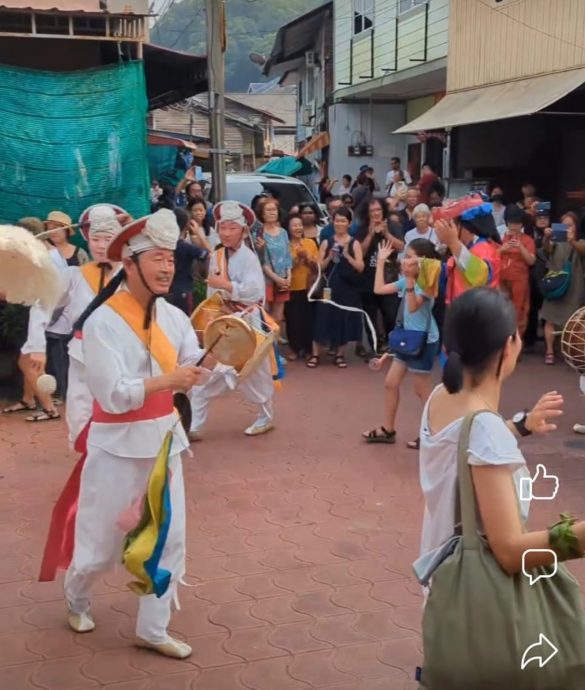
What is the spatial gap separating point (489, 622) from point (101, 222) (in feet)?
10.9

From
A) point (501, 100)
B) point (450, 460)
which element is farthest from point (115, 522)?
point (501, 100)

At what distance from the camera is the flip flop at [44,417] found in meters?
7.20

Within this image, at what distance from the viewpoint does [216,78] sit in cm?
1010

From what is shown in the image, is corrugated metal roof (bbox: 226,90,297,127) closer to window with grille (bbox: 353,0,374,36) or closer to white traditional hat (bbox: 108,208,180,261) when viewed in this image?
window with grille (bbox: 353,0,374,36)

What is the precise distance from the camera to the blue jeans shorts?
6109 millimetres

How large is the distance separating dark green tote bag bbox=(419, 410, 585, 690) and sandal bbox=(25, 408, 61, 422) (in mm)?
5518

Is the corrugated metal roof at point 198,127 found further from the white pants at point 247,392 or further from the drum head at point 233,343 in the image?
the drum head at point 233,343

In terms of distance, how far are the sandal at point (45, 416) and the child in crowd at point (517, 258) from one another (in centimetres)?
451

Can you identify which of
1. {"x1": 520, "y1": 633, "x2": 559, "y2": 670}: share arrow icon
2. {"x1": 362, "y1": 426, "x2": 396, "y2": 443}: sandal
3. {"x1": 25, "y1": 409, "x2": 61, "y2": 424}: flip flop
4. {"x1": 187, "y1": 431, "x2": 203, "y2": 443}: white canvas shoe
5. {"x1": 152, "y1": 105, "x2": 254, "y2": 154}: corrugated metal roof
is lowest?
{"x1": 25, "y1": 409, "x2": 61, "y2": 424}: flip flop

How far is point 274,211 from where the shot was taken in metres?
8.81

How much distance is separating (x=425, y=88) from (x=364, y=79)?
1.94 metres

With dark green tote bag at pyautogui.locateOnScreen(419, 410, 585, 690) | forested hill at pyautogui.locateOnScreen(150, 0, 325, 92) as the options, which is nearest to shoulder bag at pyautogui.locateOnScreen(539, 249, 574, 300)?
dark green tote bag at pyautogui.locateOnScreen(419, 410, 585, 690)

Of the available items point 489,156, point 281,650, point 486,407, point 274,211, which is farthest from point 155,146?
point 486,407

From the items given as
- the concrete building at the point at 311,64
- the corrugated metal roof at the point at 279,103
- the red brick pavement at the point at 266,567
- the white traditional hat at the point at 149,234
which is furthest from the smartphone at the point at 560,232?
the corrugated metal roof at the point at 279,103
